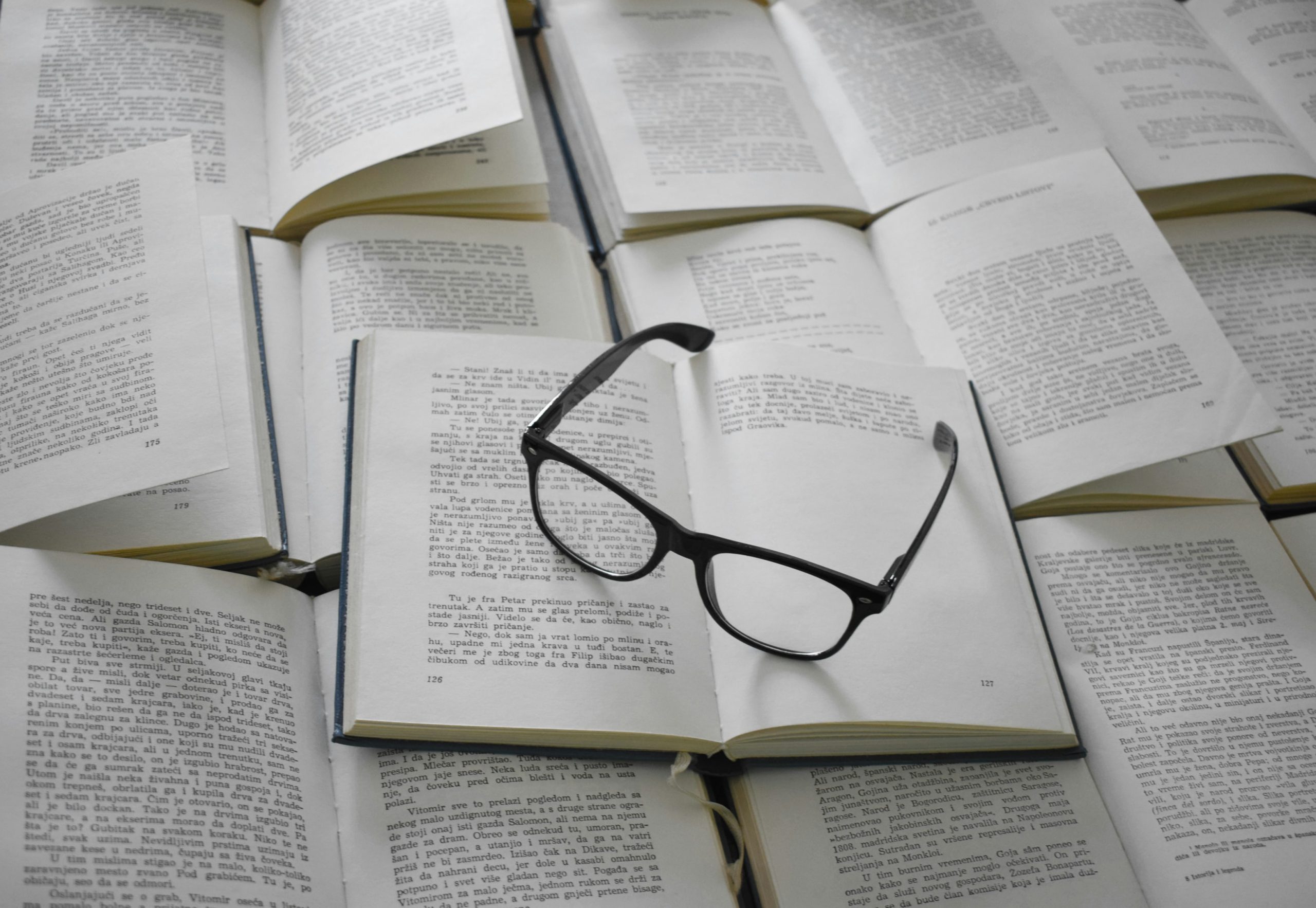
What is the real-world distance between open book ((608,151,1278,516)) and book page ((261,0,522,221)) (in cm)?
23

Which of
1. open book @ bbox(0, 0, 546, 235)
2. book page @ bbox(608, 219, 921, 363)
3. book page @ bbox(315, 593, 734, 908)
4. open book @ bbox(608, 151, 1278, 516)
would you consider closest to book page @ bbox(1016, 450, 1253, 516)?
open book @ bbox(608, 151, 1278, 516)

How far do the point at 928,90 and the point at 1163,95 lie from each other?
291mm

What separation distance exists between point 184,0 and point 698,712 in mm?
1057

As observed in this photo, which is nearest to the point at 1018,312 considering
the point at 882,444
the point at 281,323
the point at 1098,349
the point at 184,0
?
the point at 1098,349

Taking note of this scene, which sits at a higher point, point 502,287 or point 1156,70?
point 1156,70

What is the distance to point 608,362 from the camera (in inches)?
33.8

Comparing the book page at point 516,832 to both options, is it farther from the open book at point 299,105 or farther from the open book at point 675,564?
the open book at point 299,105

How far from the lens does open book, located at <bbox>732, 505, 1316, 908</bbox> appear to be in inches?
28.4

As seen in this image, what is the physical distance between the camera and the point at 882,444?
34.7 inches

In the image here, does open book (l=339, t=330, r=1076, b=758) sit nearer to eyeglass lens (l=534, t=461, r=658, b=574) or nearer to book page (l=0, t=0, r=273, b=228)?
eyeglass lens (l=534, t=461, r=658, b=574)

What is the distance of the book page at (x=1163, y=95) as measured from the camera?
111 cm

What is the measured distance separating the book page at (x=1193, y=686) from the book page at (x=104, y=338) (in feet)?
2.46

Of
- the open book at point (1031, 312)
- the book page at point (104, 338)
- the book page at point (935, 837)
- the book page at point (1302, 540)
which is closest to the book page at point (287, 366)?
the book page at point (104, 338)

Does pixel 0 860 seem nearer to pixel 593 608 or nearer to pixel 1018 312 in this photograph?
pixel 593 608
